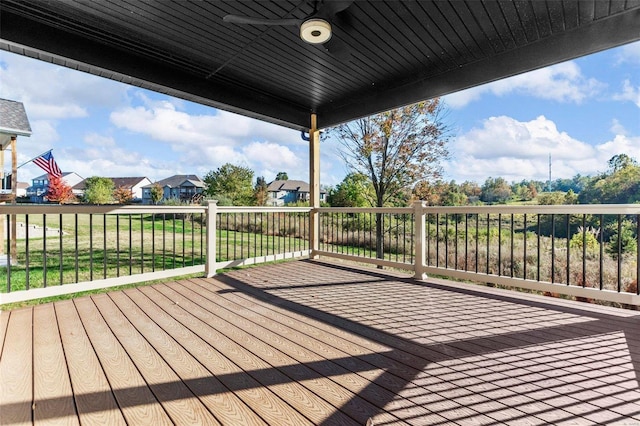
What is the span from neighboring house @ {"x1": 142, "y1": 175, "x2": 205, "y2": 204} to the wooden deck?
15.1m

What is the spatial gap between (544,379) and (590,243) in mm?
4890

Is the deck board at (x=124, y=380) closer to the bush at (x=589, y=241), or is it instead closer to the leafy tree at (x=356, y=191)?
the bush at (x=589, y=241)

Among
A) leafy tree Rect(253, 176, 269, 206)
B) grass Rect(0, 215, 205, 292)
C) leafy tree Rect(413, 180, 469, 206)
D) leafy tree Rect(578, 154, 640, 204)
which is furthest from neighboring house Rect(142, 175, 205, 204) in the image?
leafy tree Rect(578, 154, 640, 204)

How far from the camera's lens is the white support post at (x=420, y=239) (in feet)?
12.1

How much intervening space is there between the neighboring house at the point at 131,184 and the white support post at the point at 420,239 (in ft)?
50.5

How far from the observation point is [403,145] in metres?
7.07

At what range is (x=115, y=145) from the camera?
28.1m

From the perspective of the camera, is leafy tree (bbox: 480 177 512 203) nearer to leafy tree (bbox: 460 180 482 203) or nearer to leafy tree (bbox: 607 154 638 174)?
leafy tree (bbox: 460 180 482 203)

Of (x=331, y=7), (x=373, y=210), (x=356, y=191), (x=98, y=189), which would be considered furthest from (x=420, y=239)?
(x=98, y=189)

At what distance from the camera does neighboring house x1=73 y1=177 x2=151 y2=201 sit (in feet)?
51.0

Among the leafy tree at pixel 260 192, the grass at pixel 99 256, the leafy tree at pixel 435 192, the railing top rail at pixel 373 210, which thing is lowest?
the grass at pixel 99 256

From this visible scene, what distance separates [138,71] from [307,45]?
6.28 feet

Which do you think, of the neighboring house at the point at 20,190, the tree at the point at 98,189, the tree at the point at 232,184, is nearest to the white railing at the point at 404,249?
the neighboring house at the point at 20,190

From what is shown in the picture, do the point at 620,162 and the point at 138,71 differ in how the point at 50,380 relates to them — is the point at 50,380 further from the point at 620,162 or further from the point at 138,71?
the point at 620,162
